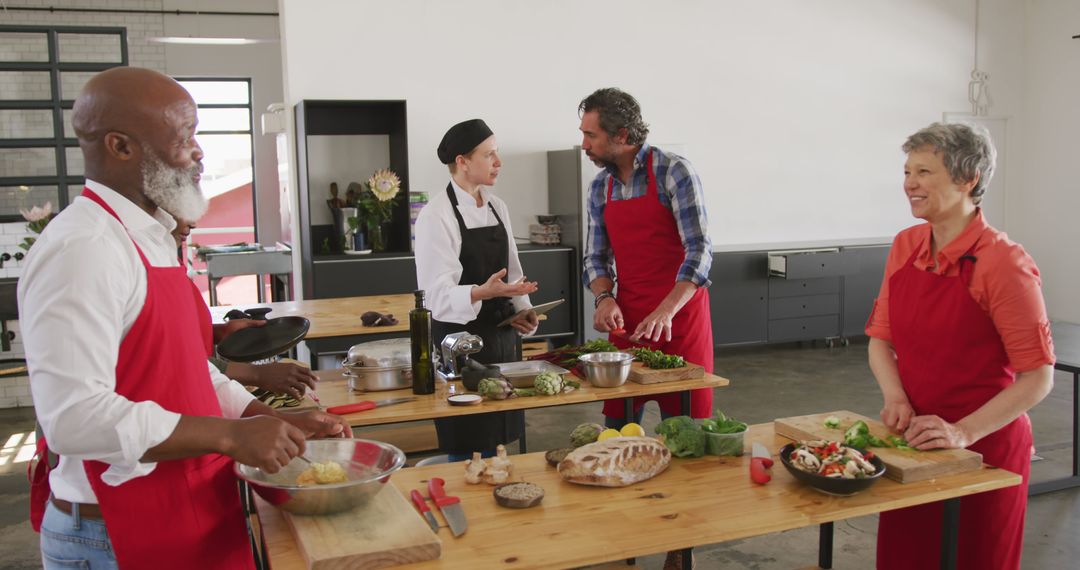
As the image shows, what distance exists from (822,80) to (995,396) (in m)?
7.38

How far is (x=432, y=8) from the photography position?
7742 mm

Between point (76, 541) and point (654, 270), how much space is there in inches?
101

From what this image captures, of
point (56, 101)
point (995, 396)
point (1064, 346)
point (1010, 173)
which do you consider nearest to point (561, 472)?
point (995, 396)

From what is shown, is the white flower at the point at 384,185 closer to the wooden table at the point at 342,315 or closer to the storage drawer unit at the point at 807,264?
the wooden table at the point at 342,315

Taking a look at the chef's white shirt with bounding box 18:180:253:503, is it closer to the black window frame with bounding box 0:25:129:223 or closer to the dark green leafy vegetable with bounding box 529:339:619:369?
the dark green leafy vegetable with bounding box 529:339:619:369

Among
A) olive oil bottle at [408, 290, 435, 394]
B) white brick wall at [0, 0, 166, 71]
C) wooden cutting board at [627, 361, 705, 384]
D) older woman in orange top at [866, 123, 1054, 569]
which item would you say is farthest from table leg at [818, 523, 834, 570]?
white brick wall at [0, 0, 166, 71]

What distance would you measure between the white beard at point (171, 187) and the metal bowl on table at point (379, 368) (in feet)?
4.59

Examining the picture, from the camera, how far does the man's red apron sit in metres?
1.57

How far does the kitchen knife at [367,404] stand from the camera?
2.80 meters

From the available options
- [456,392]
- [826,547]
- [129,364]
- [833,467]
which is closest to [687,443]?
[833,467]

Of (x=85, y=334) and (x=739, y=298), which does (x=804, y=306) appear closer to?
(x=739, y=298)

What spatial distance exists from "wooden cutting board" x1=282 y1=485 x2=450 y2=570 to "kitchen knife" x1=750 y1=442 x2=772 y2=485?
0.82m

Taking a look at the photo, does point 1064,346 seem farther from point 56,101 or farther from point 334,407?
point 56,101

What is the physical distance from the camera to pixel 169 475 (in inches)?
65.1
